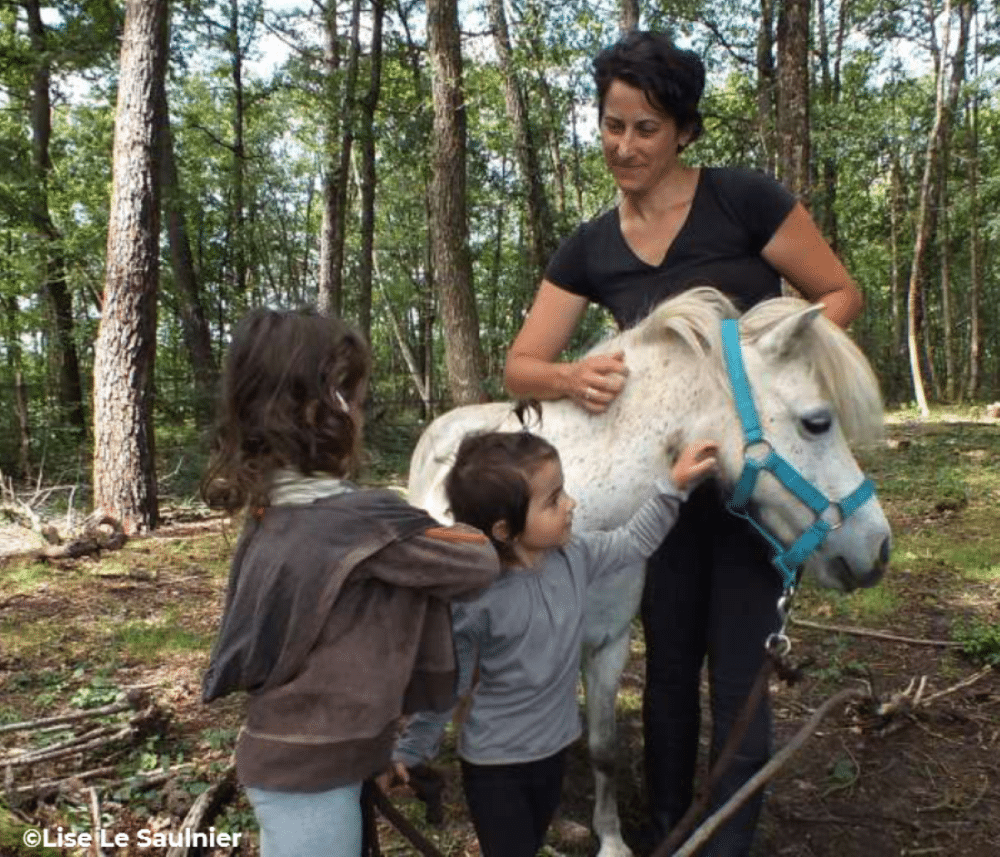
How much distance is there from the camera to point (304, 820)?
1.49 meters

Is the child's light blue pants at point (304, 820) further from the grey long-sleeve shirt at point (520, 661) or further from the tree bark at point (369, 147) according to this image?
the tree bark at point (369, 147)

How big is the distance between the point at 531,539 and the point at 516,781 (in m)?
0.62

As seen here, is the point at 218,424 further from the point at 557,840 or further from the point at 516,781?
the point at 557,840

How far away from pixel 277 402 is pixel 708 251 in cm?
126

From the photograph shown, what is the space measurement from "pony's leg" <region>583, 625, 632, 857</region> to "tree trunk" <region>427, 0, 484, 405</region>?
6.72 m

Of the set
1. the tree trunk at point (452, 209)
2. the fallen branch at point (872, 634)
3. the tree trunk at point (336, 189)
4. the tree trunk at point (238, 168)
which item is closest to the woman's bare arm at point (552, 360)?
the fallen branch at point (872, 634)

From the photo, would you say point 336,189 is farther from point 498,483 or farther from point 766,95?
point 498,483

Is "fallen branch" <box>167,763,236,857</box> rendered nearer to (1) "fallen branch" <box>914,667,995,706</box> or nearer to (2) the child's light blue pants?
(2) the child's light blue pants

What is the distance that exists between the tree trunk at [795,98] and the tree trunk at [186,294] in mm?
8948

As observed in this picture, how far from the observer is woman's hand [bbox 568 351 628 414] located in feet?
6.77

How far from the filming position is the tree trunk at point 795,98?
8469 millimetres

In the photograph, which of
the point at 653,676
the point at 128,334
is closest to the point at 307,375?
the point at 653,676

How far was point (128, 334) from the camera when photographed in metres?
6.80

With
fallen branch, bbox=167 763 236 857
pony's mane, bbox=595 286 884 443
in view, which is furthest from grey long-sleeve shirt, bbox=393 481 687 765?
fallen branch, bbox=167 763 236 857
